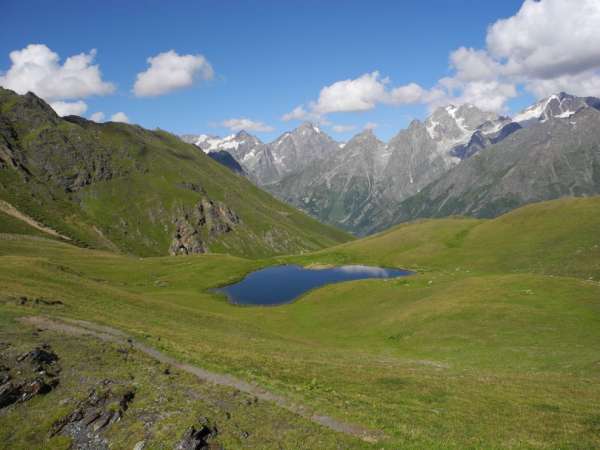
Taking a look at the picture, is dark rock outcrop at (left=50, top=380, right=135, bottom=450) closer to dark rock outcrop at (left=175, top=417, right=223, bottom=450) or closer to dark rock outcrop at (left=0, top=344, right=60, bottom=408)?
dark rock outcrop at (left=0, top=344, right=60, bottom=408)

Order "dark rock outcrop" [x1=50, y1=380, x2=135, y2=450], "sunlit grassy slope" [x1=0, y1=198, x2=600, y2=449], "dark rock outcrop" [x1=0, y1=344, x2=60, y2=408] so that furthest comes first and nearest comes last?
"sunlit grassy slope" [x1=0, y1=198, x2=600, y2=449], "dark rock outcrop" [x1=0, y1=344, x2=60, y2=408], "dark rock outcrop" [x1=50, y1=380, x2=135, y2=450]

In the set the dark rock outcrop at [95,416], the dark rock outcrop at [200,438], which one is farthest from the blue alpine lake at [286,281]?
the dark rock outcrop at [200,438]

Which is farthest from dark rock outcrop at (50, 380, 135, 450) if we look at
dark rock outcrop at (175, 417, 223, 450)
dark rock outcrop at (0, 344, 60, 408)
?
dark rock outcrop at (175, 417, 223, 450)

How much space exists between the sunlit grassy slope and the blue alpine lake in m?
13.6

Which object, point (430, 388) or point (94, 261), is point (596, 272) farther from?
point (94, 261)

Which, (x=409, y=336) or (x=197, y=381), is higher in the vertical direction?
(x=197, y=381)

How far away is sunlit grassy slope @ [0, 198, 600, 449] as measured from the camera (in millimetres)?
23844

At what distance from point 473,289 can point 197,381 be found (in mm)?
50227

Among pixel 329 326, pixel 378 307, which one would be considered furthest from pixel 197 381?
pixel 378 307

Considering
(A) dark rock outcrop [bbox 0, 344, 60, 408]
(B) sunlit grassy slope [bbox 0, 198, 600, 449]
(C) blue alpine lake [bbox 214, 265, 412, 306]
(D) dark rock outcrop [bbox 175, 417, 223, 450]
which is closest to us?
(D) dark rock outcrop [bbox 175, 417, 223, 450]

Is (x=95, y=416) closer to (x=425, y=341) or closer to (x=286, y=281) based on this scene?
(x=425, y=341)

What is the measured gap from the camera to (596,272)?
84375mm

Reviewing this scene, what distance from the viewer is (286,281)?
13362 centimetres

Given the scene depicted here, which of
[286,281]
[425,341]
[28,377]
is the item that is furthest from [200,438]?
[286,281]
